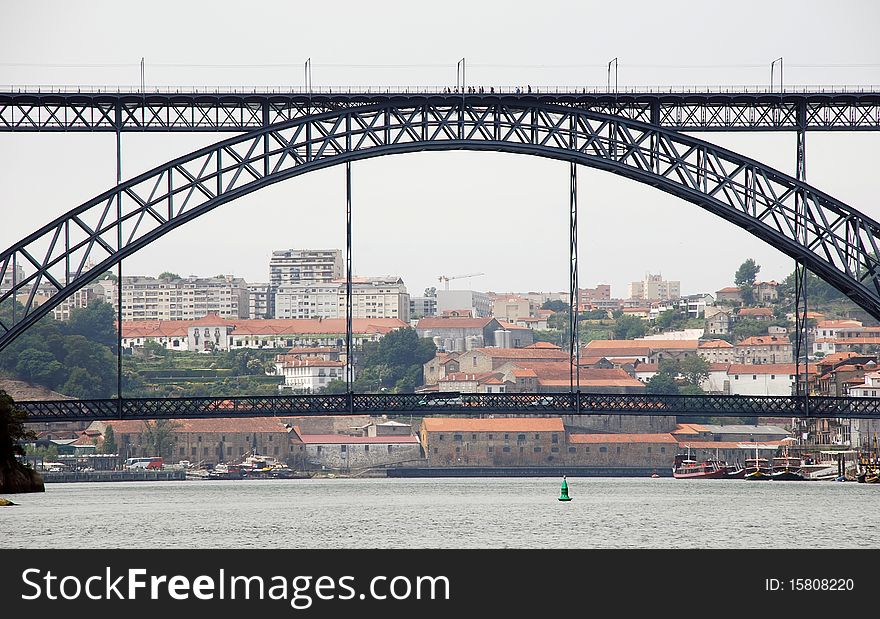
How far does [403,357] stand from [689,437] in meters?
42.1

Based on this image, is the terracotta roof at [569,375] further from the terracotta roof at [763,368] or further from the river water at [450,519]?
the river water at [450,519]

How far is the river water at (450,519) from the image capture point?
52.3 m

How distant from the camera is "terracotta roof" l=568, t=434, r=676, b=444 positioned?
144 metres

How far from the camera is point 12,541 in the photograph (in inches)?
1999

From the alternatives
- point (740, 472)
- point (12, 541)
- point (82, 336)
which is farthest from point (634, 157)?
point (82, 336)

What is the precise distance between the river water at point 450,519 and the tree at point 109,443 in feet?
157

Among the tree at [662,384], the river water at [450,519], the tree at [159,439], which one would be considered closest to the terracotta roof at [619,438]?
the tree at [662,384]

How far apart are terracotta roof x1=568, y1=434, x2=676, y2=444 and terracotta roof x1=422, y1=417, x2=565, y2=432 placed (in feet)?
5.47

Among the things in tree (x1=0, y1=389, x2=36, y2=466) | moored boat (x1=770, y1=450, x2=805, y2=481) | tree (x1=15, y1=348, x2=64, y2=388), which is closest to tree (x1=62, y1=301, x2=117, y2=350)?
tree (x1=15, y1=348, x2=64, y2=388)

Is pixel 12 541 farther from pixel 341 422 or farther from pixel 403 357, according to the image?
pixel 403 357

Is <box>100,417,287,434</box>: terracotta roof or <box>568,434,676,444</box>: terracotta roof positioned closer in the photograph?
<box>568,434,676,444</box>: terracotta roof

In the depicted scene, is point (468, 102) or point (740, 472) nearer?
point (468, 102)

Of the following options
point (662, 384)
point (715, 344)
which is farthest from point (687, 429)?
point (715, 344)

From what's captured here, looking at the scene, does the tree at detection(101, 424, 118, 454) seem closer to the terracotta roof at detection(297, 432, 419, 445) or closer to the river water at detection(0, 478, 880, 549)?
the terracotta roof at detection(297, 432, 419, 445)
